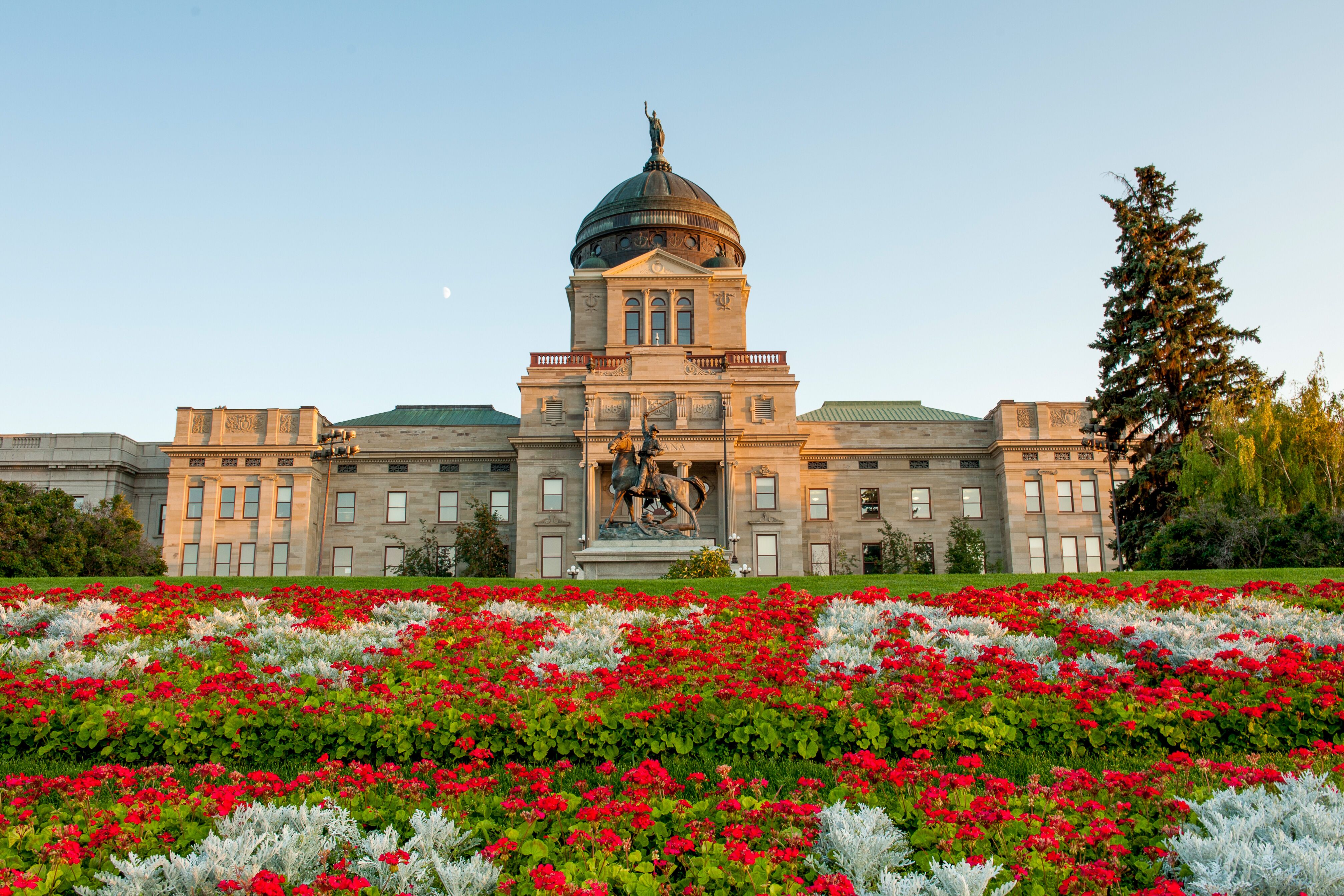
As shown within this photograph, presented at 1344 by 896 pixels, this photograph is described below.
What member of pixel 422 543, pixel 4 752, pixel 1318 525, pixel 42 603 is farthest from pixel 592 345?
pixel 4 752

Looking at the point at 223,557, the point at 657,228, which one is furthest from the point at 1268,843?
the point at 657,228

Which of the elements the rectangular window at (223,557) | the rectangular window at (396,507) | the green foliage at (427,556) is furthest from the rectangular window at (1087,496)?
the rectangular window at (223,557)

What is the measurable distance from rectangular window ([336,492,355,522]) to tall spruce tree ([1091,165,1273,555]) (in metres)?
34.8

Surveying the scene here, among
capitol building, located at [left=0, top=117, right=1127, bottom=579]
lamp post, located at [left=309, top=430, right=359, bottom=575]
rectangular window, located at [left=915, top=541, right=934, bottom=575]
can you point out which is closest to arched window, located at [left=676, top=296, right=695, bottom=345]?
capitol building, located at [left=0, top=117, right=1127, bottom=579]

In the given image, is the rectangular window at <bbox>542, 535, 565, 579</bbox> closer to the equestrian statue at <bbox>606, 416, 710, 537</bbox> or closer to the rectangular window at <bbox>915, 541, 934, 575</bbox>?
the rectangular window at <bbox>915, 541, 934, 575</bbox>

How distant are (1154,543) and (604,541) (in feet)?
51.3

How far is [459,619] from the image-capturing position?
13047mm

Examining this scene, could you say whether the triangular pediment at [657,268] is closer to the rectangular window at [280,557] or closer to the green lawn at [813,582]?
the rectangular window at [280,557]

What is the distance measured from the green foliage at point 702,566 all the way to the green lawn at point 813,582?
4.57m

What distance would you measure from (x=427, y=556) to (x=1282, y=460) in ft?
117

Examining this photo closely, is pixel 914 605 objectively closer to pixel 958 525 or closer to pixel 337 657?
pixel 337 657

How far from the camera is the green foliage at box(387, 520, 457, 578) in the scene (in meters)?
47.4

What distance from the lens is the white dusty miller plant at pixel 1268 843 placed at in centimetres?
515

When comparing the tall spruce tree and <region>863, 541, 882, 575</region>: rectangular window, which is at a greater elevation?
the tall spruce tree
